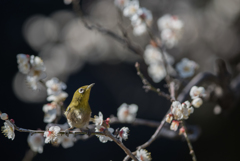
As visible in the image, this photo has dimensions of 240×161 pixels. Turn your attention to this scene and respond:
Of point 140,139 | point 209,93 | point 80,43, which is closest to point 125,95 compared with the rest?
point 140,139

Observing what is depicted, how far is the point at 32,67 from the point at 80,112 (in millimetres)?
221

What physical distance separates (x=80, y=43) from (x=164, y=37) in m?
1.36

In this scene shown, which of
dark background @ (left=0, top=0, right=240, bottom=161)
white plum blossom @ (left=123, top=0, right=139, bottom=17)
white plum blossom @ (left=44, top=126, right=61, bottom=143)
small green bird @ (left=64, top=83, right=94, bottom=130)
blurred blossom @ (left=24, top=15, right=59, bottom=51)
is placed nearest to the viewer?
white plum blossom @ (left=44, top=126, right=61, bottom=143)

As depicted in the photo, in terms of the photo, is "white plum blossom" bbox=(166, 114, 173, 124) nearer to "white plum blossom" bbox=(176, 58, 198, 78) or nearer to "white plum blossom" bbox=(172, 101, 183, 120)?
"white plum blossom" bbox=(172, 101, 183, 120)

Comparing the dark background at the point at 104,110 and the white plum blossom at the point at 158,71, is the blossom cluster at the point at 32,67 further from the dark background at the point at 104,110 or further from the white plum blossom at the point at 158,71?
the dark background at the point at 104,110

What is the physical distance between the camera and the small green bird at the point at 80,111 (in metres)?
0.77

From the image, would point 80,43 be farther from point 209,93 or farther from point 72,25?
point 209,93

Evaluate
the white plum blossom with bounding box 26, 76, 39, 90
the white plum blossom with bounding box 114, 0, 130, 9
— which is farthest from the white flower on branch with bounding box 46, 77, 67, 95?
the white plum blossom with bounding box 114, 0, 130, 9

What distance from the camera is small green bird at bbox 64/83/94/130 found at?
0.77 m

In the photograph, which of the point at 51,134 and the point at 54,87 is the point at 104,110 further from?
the point at 51,134

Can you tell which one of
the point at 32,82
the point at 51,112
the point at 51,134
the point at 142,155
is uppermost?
the point at 32,82

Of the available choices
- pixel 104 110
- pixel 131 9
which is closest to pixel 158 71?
pixel 131 9

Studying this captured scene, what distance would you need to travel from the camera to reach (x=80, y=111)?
79 cm

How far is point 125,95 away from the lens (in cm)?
198
